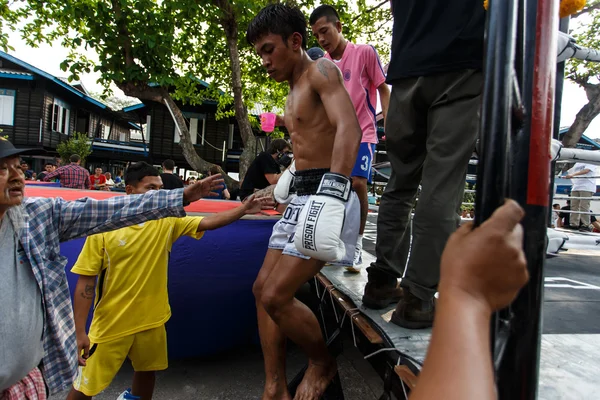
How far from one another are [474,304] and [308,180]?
1686 mm

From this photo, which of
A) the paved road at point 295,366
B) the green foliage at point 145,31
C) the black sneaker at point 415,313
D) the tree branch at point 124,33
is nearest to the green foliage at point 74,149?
the green foliage at point 145,31

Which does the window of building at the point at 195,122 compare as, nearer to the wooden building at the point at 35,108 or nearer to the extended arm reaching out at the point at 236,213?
the wooden building at the point at 35,108

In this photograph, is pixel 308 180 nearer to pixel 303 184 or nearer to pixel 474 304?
pixel 303 184

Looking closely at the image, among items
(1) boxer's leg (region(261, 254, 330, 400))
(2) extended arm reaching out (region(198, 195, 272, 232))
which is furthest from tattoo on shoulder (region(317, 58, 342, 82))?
(1) boxer's leg (region(261, 254, 330, 400))

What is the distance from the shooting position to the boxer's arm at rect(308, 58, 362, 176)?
1.87 m

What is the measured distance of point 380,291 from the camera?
2041 mm

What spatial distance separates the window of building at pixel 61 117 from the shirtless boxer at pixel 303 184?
26126 mm

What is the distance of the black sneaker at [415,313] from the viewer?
168 cm

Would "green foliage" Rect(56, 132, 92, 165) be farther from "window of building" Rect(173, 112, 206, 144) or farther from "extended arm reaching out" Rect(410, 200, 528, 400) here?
"extended arm reaching out" Rect(410, 200, 528, 400)

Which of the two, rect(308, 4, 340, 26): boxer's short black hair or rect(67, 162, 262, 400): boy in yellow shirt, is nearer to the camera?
rect(67, 162, 262, 400): boy in yellow shirt

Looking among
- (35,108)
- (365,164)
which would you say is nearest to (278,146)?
(365,164)

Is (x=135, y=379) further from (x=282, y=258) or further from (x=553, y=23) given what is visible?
(x=553, y=23)

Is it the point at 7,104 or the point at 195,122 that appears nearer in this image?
the point at 7,104

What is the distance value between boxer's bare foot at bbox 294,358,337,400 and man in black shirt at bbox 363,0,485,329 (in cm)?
48
